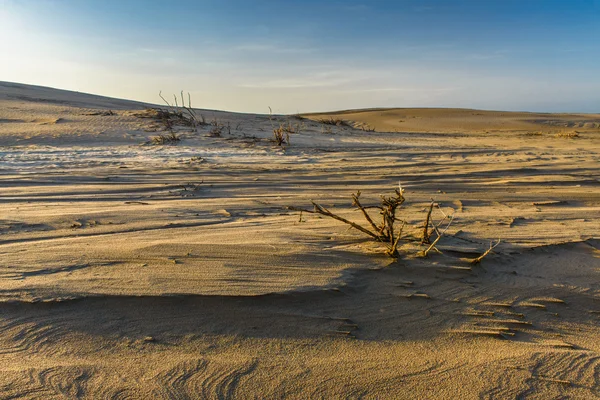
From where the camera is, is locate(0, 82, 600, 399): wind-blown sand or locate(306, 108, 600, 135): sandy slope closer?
locate(0, 82, 600, 399): wind-blown sand

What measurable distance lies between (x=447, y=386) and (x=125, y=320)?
3.50 feet

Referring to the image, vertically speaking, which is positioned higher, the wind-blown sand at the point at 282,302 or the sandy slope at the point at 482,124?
the sandy slope at the point at 482,124

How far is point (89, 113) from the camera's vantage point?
1060 centimetres

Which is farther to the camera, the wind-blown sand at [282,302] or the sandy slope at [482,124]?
the sandy slope at [482,124]

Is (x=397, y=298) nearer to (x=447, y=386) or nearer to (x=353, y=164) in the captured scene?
(x=447, y=386)

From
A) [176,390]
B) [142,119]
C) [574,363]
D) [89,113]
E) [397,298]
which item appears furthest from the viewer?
[89,113]

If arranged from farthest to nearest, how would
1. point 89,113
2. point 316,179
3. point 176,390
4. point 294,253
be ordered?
point 89,113, point 316,179, point 294,253, point 176,390

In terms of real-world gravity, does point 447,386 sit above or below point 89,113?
below

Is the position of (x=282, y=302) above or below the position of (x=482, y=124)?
below

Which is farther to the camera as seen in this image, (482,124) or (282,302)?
(482,124)

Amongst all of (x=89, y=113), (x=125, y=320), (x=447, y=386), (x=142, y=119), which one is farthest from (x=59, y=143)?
(x=447, y=386)

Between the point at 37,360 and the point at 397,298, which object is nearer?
the point at 37,360

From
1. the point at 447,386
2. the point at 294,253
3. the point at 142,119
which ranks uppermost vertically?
the point at 142,119

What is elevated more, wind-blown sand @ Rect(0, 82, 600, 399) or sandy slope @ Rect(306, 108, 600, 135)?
sandy slope @ Rect(306, 108, 600, 135)
